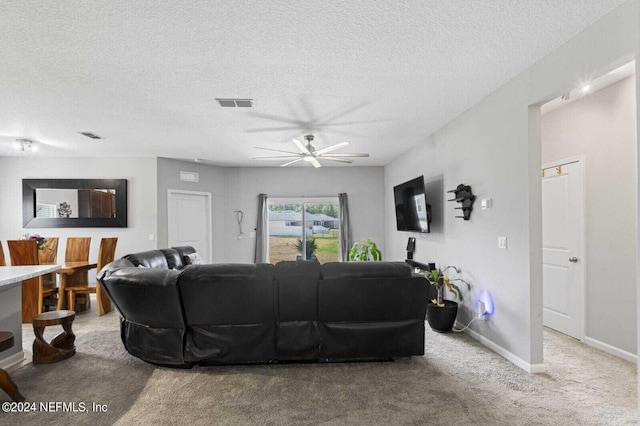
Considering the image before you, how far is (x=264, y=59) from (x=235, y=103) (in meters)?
1.09

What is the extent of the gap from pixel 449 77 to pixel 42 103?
4163 mm

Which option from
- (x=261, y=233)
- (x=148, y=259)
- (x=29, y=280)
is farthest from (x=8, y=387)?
(x=261, y=233)

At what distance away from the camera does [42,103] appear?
3.64 m

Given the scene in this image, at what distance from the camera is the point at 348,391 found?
105 inches

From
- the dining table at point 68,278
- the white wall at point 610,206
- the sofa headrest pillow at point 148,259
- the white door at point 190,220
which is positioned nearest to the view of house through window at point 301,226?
the white door at point 190,220

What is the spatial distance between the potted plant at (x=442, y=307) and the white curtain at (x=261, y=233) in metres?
4.27

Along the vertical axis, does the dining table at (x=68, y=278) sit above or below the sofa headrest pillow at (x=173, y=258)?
below

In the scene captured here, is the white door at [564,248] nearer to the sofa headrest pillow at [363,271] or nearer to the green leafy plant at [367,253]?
the sofa headrest pillow at [363,271]

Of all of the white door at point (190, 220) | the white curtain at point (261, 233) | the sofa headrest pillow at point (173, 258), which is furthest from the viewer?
the white curtain at point (261, 233)

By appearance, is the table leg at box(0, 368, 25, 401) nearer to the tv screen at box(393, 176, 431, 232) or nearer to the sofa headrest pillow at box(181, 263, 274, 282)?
the sofa headrest pillow at box(181, 263, 274, 282)

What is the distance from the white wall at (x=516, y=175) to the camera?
2.32 m

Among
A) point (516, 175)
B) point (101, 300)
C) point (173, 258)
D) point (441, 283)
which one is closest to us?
point (516, 175)

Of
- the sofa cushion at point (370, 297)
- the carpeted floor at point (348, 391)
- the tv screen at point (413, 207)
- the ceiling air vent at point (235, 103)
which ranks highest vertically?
the ceiling air vent at point (235, 103)

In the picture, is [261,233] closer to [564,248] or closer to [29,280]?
[29,280]
